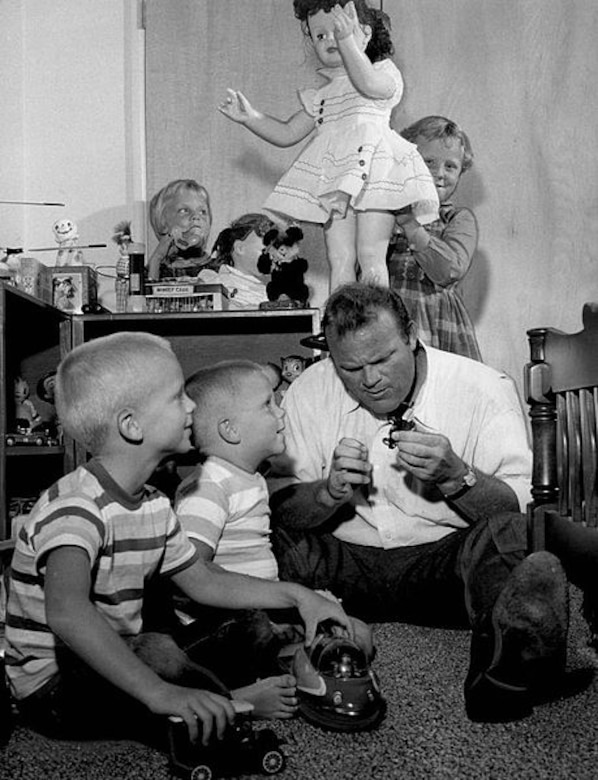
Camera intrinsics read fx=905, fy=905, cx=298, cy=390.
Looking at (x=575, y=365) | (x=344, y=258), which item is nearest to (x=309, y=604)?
(x=575, y=365)

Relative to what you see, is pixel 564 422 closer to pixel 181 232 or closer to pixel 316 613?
pixel 316 613

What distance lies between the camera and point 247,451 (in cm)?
157

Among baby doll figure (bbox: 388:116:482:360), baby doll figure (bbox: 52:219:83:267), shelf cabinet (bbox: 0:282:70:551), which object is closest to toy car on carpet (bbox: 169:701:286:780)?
shelf cabinet (bbox: 0:282:70:551)

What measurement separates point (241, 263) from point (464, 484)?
4.44 ft

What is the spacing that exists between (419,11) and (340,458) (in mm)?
2080

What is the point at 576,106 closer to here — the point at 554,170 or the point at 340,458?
the point at 554,170

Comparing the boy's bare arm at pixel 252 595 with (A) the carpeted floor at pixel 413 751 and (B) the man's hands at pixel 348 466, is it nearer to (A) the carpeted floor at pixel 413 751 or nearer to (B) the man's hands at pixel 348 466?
(A) the carpeted floor at pixel 413 751

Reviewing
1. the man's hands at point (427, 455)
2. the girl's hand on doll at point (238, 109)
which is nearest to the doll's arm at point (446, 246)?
the girl's hand on doll at point (238, 109)

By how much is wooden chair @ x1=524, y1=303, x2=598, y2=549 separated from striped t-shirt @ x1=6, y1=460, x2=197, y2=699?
0.61m

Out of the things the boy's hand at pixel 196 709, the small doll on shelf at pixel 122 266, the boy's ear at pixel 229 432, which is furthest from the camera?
the small doll on shelf at pixel 122 266

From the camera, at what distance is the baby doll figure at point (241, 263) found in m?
2.64

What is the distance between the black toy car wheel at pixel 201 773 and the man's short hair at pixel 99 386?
1.35ft

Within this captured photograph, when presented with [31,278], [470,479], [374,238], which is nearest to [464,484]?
[470,479]

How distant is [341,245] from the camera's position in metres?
2.56
